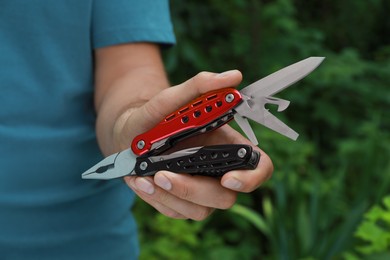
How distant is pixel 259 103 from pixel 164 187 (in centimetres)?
15

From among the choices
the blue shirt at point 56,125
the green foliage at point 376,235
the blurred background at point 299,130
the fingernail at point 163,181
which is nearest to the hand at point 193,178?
the fingernail at point 163,181

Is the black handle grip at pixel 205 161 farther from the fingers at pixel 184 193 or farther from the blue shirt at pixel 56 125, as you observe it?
the blue shirt at pixel 56 125

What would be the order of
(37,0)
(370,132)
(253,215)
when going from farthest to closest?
(370,132)
(253,215)
(37,0)

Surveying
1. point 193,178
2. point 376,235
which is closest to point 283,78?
point 193,178

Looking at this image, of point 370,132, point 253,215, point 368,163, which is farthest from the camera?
point 370,132

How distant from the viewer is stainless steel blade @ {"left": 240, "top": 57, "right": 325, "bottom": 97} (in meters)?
0.63

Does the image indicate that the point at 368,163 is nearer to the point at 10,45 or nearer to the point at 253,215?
the point at 253,215

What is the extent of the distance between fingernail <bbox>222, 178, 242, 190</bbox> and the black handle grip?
0.8 inches

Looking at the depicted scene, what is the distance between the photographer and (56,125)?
909mm

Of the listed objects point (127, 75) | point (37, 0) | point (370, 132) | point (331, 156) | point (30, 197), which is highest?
point (37, 0)

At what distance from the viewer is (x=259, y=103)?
66 cm

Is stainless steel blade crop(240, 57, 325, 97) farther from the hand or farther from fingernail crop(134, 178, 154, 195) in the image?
fingernail crop(134, 178, 154, 195)

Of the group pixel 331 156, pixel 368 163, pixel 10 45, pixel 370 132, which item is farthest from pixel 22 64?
pixel 331 156

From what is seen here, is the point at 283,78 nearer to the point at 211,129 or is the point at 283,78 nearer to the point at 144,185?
the point at 211,129
